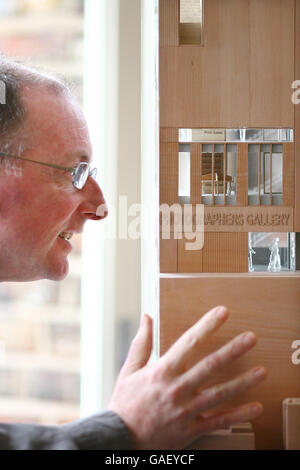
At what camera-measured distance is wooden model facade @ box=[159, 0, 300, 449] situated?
0.58 meters

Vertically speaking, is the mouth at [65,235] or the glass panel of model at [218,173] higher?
the glass panel of model at [218,173]

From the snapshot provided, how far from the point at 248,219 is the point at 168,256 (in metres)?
0.10

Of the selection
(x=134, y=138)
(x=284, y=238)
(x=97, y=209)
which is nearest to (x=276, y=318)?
(x=284, y=238)

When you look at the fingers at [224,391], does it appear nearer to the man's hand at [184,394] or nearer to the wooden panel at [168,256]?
the man's hand at [184,394]

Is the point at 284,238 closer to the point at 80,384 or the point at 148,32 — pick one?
the point at 148,32

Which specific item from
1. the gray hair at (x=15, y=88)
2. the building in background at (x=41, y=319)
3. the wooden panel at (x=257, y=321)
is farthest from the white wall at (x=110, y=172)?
the wooden panel at (x=257, y=321)

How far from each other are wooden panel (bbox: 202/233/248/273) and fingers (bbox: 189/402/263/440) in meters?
0.16

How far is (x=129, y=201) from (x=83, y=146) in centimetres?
18

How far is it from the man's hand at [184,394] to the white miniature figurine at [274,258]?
0.11 metres

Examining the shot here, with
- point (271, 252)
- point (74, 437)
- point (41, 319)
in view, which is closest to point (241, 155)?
point (271, 252)

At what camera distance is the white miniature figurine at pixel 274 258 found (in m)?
0.62

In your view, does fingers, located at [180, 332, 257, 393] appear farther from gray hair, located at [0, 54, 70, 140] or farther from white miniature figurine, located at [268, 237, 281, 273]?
gray hair, located at [0, 54, 70, 140]

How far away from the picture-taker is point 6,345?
3.12 ft

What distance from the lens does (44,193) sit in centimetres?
65
